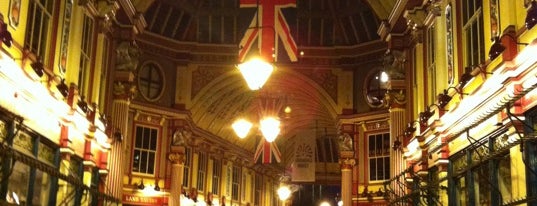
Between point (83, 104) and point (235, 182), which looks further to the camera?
point (235, 182)

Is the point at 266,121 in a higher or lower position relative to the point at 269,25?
lower

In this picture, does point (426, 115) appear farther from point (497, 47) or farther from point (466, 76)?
point (497, 47)

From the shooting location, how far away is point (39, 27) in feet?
39.9

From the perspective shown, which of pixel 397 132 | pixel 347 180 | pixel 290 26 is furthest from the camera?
pixel 290 26

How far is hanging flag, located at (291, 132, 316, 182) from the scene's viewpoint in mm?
27672

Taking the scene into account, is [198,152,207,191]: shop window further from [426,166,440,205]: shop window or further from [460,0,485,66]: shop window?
[460,0,485,66]: shop window

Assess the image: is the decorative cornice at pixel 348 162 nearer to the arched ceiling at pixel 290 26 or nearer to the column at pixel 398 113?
the arched ceiling at pixel 290 26

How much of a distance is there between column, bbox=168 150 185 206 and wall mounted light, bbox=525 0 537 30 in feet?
57.1

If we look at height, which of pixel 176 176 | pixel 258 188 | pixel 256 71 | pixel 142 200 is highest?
pixel 258 188

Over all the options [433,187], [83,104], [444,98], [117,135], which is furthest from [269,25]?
[117,135]

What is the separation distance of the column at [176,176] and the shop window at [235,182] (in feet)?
23.4

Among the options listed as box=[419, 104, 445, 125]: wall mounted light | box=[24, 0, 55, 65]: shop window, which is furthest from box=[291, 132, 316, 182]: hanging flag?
box=[24, 0, 55, 65]: shop window

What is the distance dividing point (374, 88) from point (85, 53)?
12.8 m

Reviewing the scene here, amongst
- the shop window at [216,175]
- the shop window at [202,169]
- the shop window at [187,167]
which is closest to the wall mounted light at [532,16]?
the shop window at [187,167]
